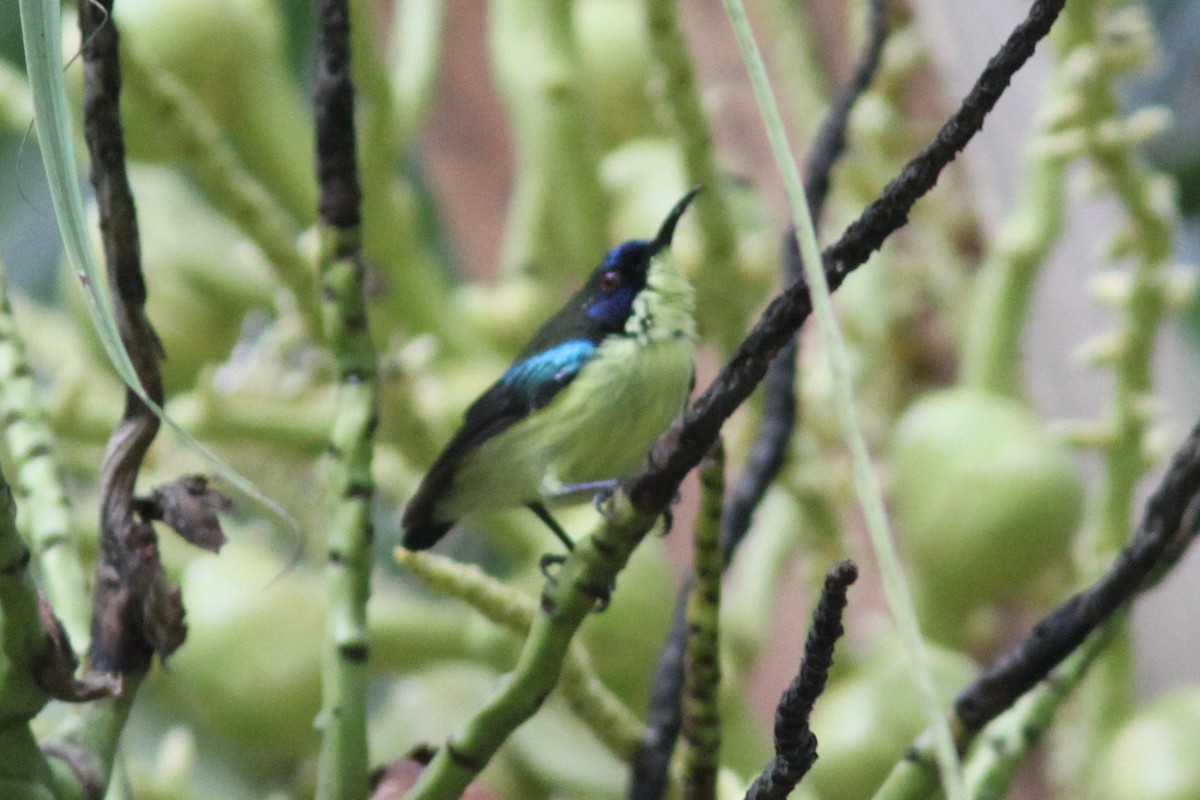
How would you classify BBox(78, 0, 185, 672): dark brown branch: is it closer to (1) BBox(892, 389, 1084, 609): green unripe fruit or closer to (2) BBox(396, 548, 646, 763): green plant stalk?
(2) BBox(396, 548, 646, 763): green plant stalk

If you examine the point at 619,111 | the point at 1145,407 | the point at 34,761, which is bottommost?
the point at 34,761

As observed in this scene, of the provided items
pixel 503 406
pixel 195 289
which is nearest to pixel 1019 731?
pixel 503 406

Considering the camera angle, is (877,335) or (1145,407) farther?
(877,335)

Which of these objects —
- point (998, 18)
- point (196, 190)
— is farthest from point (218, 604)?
point (998, 18)

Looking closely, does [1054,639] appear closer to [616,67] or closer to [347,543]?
[347,543]

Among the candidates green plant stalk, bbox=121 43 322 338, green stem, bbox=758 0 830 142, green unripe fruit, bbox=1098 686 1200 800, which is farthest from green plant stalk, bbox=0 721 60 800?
green stem, bbox=758 0 830 142

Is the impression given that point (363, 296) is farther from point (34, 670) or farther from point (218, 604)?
point (218, 604)
